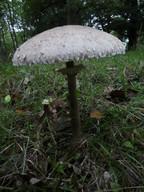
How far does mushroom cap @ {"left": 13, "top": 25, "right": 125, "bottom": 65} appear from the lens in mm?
1211

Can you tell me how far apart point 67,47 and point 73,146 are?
0.99 metres

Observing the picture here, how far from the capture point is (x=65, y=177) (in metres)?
1.53

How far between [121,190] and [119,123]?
2.41 feet

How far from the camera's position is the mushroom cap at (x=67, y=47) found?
3.97 feet

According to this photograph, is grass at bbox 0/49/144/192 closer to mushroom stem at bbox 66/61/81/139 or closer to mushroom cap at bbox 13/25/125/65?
mushroom stem at bbox 66/61/81/139

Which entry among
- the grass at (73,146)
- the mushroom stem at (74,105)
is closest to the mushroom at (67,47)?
the mushroom stem at (74,105)

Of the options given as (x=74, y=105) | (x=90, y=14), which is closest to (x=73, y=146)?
(x=74, y=105)

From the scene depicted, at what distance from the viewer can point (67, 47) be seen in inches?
48.0

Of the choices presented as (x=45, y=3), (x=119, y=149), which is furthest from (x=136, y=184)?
(x=45, y=3)

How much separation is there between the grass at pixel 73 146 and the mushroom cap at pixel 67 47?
84cm

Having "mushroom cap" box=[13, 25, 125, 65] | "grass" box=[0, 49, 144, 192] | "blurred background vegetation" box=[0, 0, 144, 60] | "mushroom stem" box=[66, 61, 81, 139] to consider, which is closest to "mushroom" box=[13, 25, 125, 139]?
"mushroom cap" box=[13, 25, 125, 65]

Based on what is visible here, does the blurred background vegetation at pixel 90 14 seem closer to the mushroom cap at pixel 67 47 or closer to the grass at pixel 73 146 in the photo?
the grass at pixel 73 146

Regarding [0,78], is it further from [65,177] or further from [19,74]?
[65,177]

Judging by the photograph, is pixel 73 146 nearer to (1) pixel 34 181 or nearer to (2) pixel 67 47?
(1) pixel 34 181
